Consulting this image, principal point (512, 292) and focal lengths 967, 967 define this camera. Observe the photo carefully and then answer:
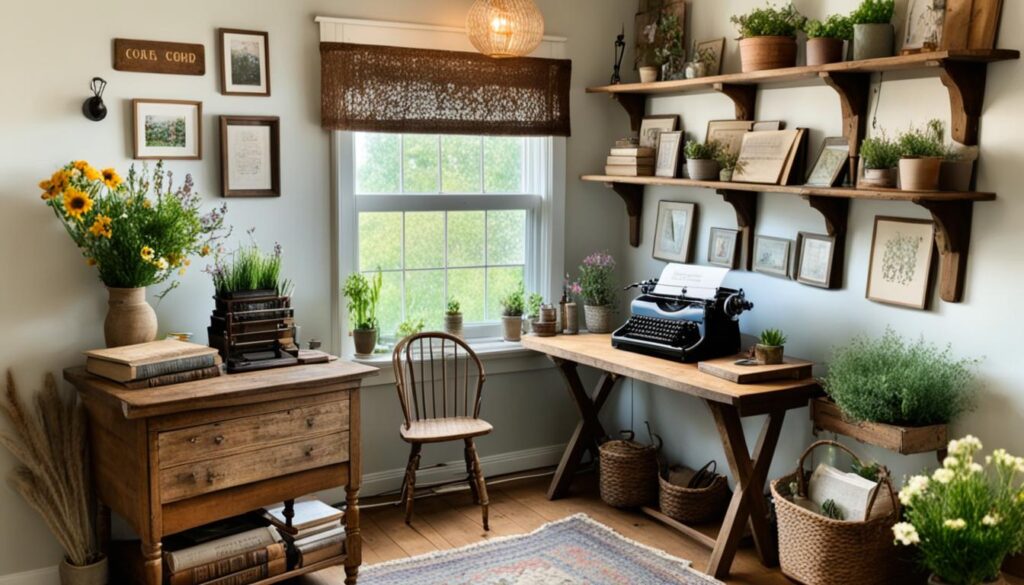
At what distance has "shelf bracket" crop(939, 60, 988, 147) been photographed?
10.5 ft

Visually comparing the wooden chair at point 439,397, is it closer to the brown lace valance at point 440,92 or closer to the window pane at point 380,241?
the window pane at point 380,241

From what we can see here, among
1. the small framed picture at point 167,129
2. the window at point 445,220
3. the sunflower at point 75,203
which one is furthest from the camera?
the window at point 445,220

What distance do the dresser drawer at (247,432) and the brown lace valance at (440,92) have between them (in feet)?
4.39

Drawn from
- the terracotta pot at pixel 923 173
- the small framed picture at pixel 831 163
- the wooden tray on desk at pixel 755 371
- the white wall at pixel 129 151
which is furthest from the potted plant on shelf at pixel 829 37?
the white wall at pixel 129 151

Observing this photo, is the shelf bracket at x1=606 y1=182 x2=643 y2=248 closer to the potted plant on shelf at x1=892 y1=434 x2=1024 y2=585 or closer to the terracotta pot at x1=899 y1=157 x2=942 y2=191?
the terracotta pot at x1=899 y1=157 x2=942 y2=191

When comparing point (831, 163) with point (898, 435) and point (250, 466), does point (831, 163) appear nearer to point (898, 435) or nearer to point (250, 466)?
point (898, 435)

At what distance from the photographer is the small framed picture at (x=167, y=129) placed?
3695mm

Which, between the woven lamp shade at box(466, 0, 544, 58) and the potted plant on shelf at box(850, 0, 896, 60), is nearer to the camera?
the potted plant on shelf at box(850, 0, 896, 60)

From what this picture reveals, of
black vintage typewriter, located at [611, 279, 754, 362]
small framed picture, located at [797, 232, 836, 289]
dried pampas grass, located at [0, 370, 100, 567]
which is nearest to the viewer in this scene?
dried pampas grass, located at [0, 370, 100, 567]

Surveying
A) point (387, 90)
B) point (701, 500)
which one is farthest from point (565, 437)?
point (387, 90)

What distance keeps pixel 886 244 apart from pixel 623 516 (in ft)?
5.47

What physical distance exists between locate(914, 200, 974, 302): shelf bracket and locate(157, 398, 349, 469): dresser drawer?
2165 millimetres

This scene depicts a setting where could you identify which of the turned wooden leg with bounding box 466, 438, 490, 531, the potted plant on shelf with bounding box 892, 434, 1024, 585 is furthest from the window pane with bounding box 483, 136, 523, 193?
the potted plant on shelf with bounding box 892, 434, 1024, 585

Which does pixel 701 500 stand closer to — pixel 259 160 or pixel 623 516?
pixel 623 516
